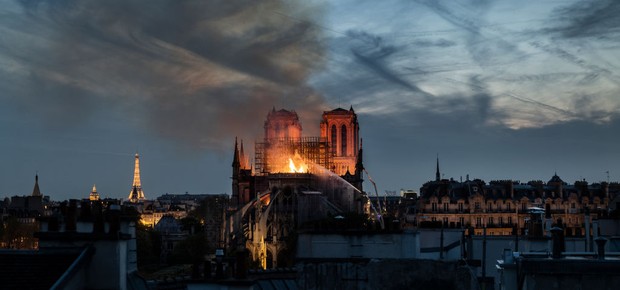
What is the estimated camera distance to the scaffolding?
129 metres

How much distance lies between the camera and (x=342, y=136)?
465ft

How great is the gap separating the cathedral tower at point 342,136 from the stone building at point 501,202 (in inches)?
1059

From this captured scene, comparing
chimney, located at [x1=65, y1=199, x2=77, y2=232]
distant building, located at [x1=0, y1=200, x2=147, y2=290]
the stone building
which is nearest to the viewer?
distant building, located at [x1=0, y1=200, x2=147, y2=290]

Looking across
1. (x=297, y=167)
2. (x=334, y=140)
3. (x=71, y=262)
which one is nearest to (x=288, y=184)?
(x=297, y=167)

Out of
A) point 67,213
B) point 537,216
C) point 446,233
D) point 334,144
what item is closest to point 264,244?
point 334,144

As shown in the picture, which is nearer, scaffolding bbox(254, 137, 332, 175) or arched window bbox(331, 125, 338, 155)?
scaffolding bbox(254, 137, 332, 175)

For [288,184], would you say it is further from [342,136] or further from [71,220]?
[71,220]

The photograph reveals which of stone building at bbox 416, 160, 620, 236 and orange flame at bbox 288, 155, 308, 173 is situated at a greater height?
orange flame at bbox 288, 155, 308, 173

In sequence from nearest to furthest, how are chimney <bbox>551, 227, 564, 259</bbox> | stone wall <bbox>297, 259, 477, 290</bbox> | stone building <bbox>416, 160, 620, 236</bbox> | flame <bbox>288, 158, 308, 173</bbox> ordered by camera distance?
1. chimney <bbox>551, 227, 564, 259</bbox>
2. stone wall <bbox>297, 259, 477, 290</bbox>
3. stone building <bbox>416, 160, 620, 236</bbox>
4. flame <bbox>288, 158, 308, 173</bbox>

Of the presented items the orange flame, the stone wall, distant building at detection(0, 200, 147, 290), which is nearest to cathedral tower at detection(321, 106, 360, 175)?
the orange flame

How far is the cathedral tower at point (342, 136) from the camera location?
5527 inches

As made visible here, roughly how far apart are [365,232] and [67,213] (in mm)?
7783

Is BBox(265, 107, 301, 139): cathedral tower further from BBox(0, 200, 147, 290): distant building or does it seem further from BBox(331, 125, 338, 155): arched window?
BBox(0, 200, 147, 290): distant building

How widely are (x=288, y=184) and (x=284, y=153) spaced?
20.5 metres
